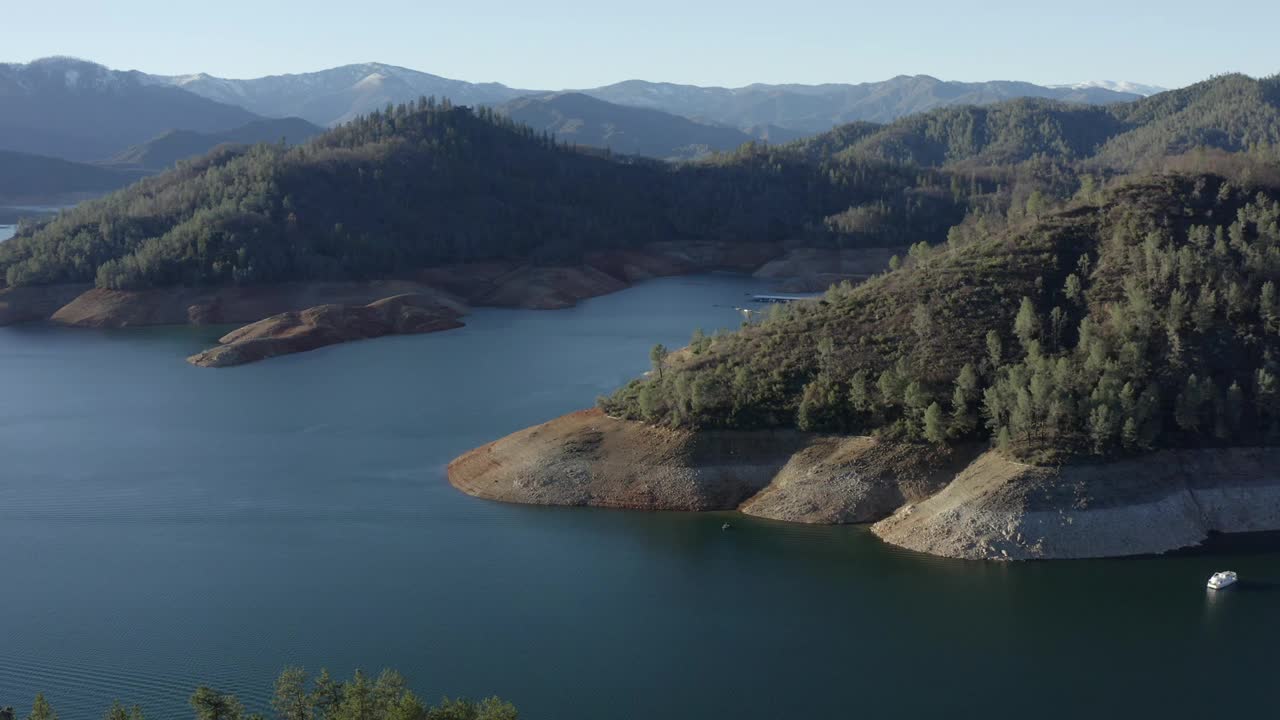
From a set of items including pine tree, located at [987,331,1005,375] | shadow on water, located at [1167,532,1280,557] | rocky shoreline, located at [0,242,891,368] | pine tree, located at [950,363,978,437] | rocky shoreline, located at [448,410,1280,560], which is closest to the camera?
shadow on water, located at [1167,532,1280,557]

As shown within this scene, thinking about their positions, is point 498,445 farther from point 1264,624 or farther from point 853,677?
point 1264,624

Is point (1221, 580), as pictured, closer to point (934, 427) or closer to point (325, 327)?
point (934, 427)

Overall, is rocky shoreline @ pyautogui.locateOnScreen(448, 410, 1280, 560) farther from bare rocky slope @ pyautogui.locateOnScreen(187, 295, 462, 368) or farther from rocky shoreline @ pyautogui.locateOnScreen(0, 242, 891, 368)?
rocky shoreline @ pyautogui.locateOnScreen(0, 242, 891, 368)

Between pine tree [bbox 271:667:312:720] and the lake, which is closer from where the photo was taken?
pine tree [bbox 271:667:312:720]

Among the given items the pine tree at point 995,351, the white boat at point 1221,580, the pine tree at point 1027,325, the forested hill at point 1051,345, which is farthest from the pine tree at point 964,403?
the white boat at point 1221,580

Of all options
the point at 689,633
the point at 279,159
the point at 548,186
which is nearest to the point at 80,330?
the point at 279,159

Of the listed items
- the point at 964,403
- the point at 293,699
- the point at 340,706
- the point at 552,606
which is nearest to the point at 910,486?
the point at 964,403

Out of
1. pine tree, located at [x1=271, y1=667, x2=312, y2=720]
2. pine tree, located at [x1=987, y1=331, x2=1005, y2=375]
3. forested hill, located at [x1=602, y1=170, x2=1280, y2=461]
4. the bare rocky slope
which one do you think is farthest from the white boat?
the bare rocky slope
